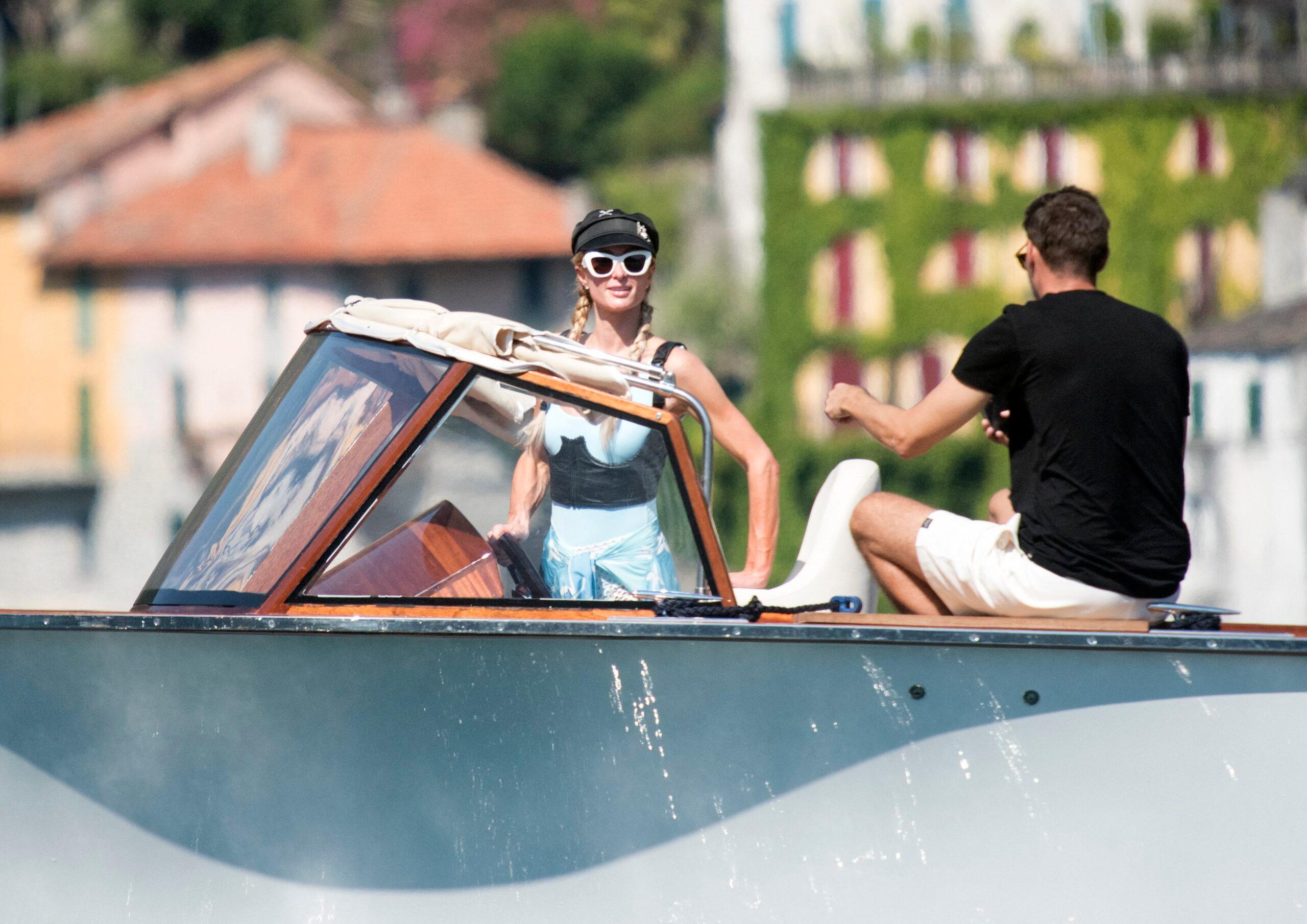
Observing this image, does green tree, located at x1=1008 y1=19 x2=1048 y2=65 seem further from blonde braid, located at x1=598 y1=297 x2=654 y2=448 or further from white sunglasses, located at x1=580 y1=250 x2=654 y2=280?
white sunglasses, located at x1=580 y1=250 x2=654 y2=280

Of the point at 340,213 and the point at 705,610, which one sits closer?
the point at 705,610

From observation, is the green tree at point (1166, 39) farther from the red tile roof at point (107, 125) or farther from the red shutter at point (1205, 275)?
the red tile roof at point (107, 125)

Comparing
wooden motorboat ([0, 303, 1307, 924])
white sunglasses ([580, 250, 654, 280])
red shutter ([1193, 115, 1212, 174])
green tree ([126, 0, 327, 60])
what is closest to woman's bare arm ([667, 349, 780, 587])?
white sunglasses ([580, 250, 654, 280])

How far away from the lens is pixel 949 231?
36.1 meters

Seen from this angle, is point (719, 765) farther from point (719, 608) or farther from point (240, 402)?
point (240, 402)

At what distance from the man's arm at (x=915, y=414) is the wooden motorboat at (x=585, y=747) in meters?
0.50

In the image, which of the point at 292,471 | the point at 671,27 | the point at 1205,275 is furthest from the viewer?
the point at 671,27

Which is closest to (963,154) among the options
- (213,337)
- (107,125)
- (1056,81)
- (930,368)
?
(1056,81)

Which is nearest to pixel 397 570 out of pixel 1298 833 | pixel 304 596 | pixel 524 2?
pixel 304 596

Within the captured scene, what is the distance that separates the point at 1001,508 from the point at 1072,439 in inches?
19.6

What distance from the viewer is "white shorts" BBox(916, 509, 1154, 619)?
423 cm

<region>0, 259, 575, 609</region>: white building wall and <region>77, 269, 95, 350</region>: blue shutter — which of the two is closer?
<region>0, 259, 575, 609</region>: white building wall

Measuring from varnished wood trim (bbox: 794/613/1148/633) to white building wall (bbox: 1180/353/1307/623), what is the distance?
2811 cm

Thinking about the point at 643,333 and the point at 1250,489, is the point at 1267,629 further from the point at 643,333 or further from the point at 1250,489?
the point at 1250,489
